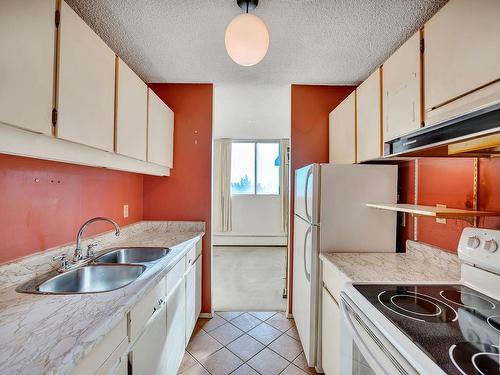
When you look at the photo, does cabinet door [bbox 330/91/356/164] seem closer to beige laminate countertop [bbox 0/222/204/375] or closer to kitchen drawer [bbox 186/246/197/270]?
kitchen drawer [bbox 186/246/197/270]

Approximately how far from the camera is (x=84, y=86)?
1.13m

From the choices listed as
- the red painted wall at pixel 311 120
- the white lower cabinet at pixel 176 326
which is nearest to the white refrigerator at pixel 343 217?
the red painted wall at pixel 311 120

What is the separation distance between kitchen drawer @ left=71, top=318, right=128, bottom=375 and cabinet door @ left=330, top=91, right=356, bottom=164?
1.82m

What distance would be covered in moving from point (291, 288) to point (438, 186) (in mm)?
1627

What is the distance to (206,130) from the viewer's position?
2479 millimetres

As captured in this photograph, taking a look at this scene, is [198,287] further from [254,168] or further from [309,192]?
[254,168]

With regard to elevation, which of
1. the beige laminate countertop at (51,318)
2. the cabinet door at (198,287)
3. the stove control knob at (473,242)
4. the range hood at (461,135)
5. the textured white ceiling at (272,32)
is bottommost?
the cabinet door at (198,287)

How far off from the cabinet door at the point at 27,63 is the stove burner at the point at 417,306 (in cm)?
155

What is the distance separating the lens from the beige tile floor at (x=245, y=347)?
1.76 metres

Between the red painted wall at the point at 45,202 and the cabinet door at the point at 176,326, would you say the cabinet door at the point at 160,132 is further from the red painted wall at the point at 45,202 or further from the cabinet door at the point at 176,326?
the cabinet door at the point at 176,326

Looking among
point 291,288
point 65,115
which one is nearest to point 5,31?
point 65,115

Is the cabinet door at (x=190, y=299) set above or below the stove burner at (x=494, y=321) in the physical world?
below

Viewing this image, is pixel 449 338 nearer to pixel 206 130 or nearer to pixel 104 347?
pixel 104 347

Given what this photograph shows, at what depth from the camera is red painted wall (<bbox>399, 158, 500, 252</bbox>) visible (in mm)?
1159
